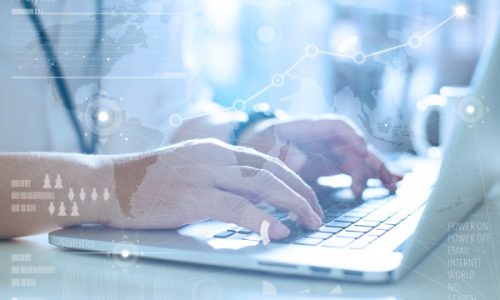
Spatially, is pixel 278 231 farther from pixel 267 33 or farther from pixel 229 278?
pixel 267 33

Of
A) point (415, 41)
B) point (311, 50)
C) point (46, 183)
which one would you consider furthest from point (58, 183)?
point (415, 41)

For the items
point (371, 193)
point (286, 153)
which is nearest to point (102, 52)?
point (286, 153)

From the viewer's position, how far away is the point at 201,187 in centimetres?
72

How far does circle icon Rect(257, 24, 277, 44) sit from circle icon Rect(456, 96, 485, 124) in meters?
0.26

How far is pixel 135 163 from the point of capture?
29.0 inches

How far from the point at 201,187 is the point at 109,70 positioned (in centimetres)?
20

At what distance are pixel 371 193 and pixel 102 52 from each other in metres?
0.40

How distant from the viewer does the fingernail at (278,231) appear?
0.67 meters

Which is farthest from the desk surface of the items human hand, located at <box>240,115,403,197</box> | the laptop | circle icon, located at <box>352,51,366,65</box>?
circle icon, located at <box>352,51,366,65</box>

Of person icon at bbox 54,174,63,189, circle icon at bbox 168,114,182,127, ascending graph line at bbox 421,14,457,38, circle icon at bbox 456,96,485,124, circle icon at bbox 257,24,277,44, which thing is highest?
circle icon at bbox 257,24,277,44

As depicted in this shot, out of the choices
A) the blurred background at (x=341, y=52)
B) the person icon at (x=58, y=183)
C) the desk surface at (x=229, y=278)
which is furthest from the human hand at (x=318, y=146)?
the person icon at (x=58, y=183)

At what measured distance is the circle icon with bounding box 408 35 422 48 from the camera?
742 millimetres

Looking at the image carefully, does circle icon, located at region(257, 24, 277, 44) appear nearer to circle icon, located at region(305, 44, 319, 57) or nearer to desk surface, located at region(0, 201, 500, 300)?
circle icon, located at region(305, 44, 319, 57)

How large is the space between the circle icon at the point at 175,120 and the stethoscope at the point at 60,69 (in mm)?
99
